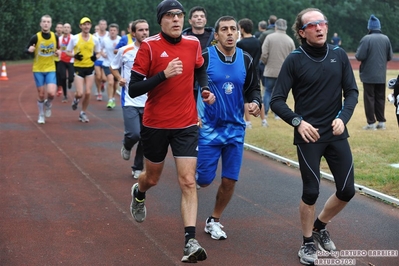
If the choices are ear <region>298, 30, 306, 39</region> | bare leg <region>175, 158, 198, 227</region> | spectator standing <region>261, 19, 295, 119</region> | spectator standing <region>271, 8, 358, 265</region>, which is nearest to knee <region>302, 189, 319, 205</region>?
spectator standing <region>271, 8, 358, 265</region>

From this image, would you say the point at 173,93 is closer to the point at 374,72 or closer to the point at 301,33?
the point at 301,33

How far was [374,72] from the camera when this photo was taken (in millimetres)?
14469

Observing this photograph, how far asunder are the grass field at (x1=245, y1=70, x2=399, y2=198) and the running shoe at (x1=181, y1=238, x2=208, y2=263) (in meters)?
3.71

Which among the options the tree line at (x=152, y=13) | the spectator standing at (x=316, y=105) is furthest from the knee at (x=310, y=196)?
the tree line at (x=152, y=13)

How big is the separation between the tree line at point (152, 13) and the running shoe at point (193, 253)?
121 feet

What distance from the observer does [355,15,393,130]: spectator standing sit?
47.5 feet

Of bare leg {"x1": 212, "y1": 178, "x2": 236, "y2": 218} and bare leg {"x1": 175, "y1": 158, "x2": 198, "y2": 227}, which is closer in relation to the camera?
bare leg {"x1": 175, "y1": 158, "x2": 198, "y2": 227}

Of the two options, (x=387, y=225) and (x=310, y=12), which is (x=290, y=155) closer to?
(x=387, y=225)

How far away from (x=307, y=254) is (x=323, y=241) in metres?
0.48

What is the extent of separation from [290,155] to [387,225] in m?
4.38

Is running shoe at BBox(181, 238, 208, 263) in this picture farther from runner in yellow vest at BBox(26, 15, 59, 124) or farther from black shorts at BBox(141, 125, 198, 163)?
runner in yellow vest at BBox(26, 15, 59, 124)

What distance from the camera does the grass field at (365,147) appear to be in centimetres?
979

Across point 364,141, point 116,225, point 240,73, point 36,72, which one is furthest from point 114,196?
point 36,72

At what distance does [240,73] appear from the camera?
7.14 m
